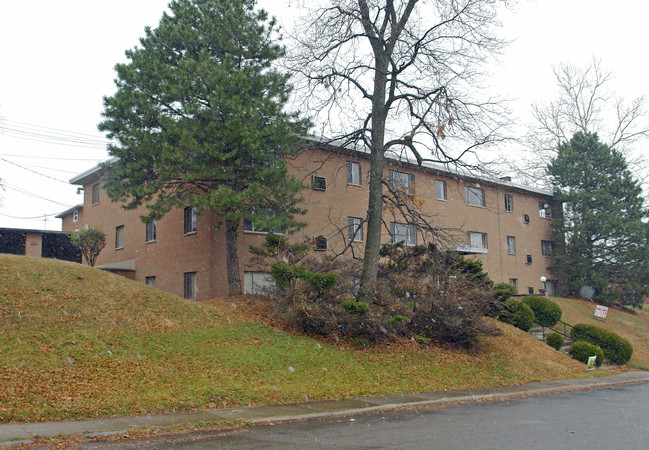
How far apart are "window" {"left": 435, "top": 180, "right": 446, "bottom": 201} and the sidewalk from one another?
16.5m

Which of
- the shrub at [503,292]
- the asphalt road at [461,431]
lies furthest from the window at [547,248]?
the asphalt road at [461,431]

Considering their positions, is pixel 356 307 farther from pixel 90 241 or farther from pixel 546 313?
pixel 546 313

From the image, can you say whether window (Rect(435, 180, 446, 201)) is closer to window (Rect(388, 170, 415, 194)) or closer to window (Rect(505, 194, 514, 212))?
window (Rect(388, 170, 415, 194))

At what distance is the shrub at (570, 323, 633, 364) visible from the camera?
72.4 feet

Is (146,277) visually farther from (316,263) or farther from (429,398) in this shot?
(429,398)

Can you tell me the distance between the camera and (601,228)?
3647 cm

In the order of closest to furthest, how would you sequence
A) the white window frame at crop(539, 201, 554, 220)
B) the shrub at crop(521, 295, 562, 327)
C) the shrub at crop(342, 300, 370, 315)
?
1. the shrub at crop(342, 300, 370, 315)
2. the shrub at crop(521, 295, 562, 327)
3. the white window frame at crop(539, 201, 554, 220)

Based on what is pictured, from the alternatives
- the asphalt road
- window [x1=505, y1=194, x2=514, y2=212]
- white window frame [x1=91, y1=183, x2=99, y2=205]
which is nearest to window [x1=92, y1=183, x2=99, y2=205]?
white window frame [x1=91, y1=183, x2=99, y2=205]

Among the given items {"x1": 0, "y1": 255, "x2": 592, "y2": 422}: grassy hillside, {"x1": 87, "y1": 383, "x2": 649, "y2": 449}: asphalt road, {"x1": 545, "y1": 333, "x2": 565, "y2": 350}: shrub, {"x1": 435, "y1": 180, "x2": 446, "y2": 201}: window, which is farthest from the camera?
{"x1": 435, "y1": 180, "x2": 446, "y2": 201}: window

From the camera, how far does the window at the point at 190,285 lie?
22.4m

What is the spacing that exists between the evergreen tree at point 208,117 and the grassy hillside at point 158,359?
11.3ft

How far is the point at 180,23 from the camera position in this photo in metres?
17.8

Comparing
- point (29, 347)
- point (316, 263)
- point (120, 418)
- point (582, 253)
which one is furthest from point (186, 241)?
point (582, 253)

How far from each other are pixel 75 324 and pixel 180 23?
10.5 metres
